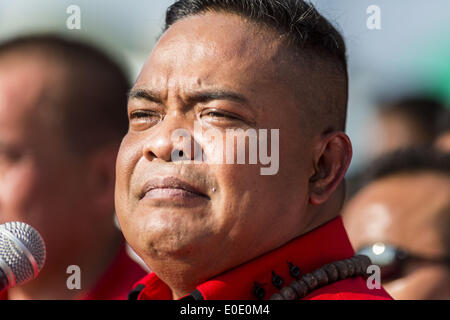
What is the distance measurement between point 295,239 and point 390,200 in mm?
2555

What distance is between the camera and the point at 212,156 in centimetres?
277

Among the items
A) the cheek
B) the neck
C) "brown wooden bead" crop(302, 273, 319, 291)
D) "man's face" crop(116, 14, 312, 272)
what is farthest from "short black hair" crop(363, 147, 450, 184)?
"brown wooden bead" crop(302, 273, 319, 291)

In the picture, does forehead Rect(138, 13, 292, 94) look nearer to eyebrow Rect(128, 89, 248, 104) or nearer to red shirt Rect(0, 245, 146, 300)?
eyebrow Rect(128, 89, 248, 104)

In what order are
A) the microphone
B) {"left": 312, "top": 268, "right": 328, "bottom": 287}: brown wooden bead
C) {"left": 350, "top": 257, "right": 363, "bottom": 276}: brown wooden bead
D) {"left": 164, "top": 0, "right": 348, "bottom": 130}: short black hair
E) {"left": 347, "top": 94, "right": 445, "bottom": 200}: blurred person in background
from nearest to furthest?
the microphone, {"left": 312, "top": 268, "right": 328, "bottom": 287}: brown wooden bead, {"left": 350, "top": 257, "right": 363, "bottom": 276}: brown wooden bead, {"left": 164, "top": 0, "right": 348, "bottom": 130}: short black hair, {"left": 347, "top": 94, "right": 445, "bottom": 200}: blurred person in background

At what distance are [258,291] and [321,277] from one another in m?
0.25

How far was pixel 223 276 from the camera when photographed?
9.27ft

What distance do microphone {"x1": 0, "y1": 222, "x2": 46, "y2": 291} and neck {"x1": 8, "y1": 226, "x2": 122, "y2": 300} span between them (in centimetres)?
209

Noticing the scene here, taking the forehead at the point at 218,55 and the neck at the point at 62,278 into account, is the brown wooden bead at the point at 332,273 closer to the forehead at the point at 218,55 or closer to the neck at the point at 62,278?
the forehead at the point at 218,55

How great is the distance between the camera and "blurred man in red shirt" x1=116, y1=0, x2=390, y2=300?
2.75 metres

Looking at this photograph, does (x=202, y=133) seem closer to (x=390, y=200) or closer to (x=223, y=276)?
(x=223, y=276)

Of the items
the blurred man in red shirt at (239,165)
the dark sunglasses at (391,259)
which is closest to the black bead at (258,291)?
the blurred man in red shirt at (239,165)

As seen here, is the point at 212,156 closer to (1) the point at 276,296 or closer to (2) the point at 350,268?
(1) the point at 276,296
